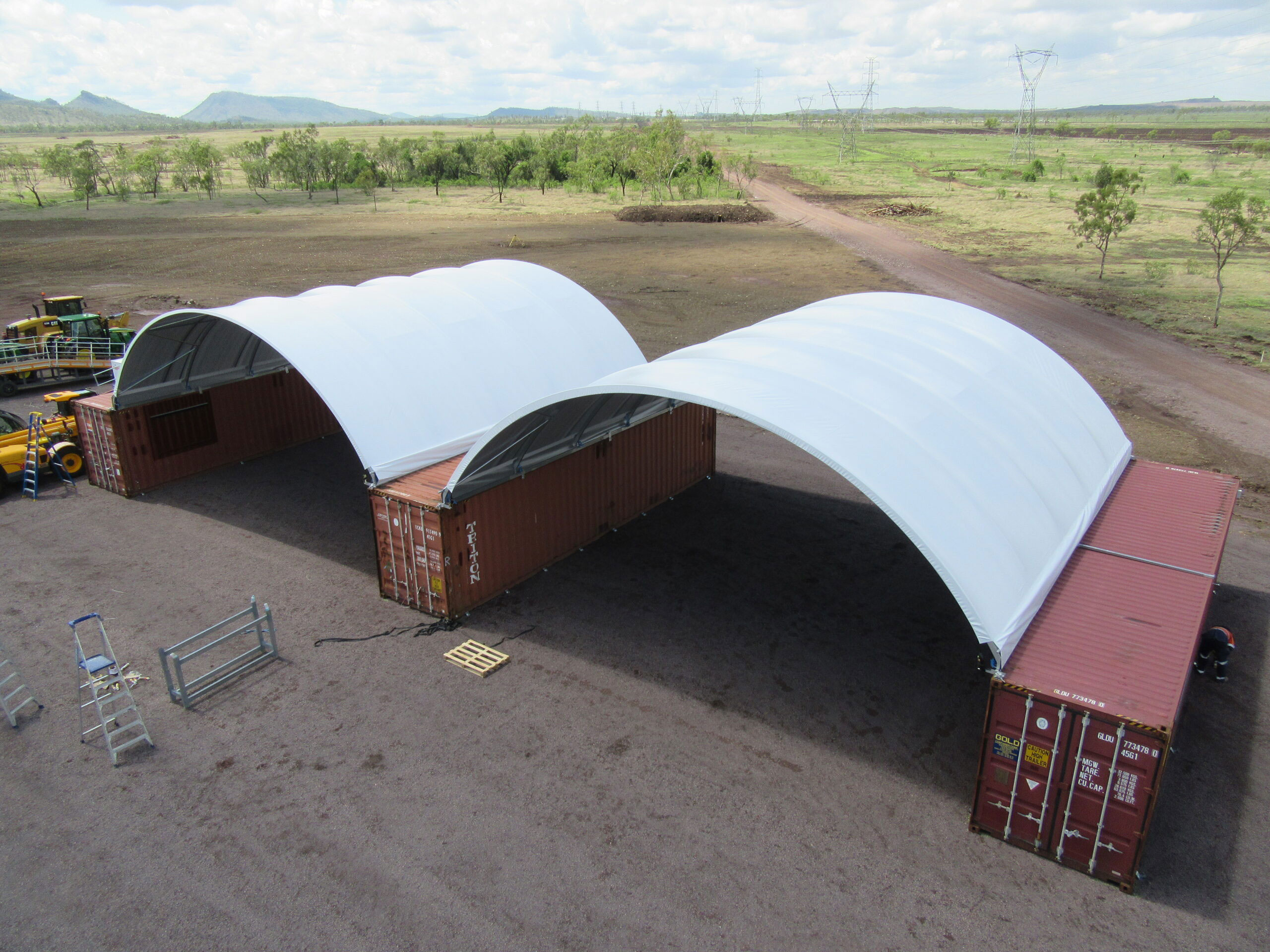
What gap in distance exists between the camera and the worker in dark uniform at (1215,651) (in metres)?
14.0

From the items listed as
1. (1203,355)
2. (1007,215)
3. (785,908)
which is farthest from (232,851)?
(1007,215)

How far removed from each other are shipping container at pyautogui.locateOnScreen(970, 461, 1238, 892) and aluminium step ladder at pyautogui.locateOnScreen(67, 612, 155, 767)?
12.4 meters

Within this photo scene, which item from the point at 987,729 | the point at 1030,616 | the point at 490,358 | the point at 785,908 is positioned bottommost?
the point at 785,908

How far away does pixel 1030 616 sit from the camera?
A: 1191 centimetres

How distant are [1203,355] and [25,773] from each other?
134 ft

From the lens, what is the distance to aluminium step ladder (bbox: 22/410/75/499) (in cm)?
2217

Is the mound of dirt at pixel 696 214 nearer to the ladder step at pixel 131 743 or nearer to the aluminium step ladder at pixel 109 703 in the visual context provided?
the aluminium step ladder at pixel 109 703

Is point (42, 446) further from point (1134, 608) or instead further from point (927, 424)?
point (1134, 608)

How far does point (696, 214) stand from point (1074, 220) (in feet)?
100

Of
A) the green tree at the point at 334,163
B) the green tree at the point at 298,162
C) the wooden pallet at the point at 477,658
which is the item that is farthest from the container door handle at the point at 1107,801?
the green tree at the point at 334,163

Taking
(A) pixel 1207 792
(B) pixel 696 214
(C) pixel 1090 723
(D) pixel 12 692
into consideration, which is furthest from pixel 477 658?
(B) pixel 696 214

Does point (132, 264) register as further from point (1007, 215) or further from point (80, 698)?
point (1007, 215)

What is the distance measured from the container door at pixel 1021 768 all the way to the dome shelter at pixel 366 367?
38.9 ft

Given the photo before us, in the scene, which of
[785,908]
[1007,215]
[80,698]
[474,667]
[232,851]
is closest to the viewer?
[785,908]
